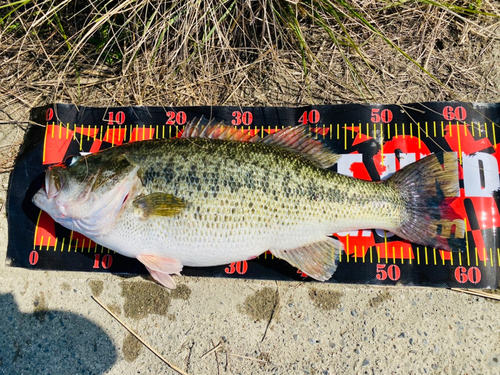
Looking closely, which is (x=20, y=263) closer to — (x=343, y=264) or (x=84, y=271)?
(x=84, y=271)

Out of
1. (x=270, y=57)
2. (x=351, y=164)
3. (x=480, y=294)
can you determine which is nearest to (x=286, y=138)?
(x=351, y=164)

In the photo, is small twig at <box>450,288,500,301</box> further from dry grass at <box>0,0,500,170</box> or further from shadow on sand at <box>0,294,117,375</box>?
shadow on sand at <box>0,294,117,375</box>

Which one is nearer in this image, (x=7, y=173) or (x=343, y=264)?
(x=343, y=264)

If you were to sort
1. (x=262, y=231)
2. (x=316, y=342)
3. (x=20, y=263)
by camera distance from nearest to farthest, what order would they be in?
(x=262, y=231)
(x=316, y=342)
(x=20, y=263)

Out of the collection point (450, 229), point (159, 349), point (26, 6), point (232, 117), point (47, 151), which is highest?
point (26, 6)

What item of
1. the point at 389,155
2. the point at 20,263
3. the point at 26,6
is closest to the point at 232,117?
the point at 389,155

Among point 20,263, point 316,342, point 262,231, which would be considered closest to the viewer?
point 262,231

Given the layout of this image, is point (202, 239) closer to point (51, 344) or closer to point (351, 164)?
point (351, 164)
